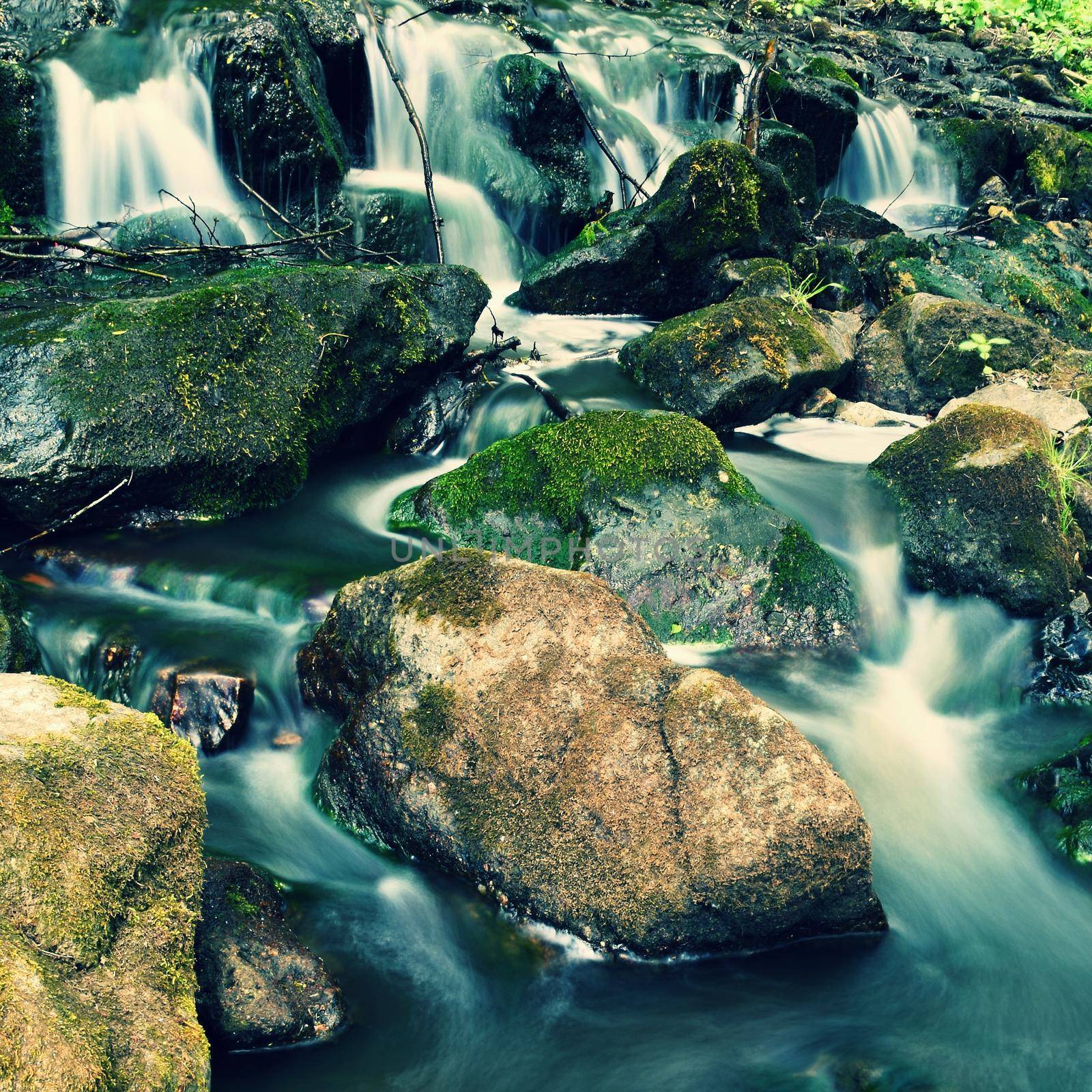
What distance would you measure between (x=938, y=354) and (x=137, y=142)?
7.71 m

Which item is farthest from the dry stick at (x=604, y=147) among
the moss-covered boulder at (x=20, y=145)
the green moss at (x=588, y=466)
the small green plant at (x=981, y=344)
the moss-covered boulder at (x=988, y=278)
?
the green moss at (x=588, y=466)

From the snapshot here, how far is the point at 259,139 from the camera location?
9.36m

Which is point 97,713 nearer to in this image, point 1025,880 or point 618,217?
A: point 1025,880

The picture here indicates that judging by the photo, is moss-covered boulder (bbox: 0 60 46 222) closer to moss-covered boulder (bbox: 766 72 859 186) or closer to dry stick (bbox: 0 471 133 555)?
dry stick (bbox: 0 471 133 555)

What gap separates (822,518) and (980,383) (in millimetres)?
2662

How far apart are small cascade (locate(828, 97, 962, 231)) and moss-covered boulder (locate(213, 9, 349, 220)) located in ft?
26.5

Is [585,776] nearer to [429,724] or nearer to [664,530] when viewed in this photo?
[429,724]

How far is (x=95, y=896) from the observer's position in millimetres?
2443

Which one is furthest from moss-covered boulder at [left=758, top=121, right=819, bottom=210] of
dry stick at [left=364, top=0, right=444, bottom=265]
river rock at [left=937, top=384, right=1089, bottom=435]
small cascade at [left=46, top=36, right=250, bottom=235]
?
small cascade at [left=46, top=36, right=250, bottom=235]

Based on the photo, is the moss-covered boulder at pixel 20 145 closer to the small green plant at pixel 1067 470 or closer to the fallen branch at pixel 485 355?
the fallen branch at pixel 485 355

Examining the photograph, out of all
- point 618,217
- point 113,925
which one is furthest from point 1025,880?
point 618,217

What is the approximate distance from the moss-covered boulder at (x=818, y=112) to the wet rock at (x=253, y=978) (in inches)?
505

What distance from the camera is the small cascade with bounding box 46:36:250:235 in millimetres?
8945

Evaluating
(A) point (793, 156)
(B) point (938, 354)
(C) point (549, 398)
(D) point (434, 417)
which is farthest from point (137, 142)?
(B) point (938, 354)
